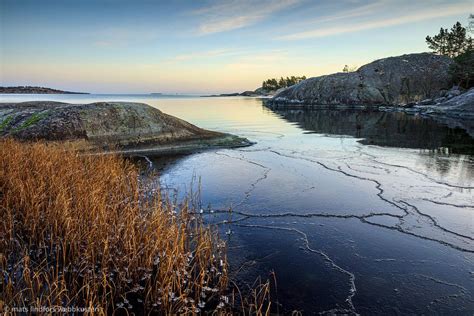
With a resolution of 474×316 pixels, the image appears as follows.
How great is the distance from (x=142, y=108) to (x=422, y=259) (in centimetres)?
1718

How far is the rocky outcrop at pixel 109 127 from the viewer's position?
16.8m

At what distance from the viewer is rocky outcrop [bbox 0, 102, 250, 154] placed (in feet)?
55.3

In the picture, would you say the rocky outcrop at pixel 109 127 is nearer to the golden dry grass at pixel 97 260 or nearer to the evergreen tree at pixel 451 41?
the golden dry grass at pixel 97 260

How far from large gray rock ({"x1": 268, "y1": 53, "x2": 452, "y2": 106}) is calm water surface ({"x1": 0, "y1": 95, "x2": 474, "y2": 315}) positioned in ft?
195

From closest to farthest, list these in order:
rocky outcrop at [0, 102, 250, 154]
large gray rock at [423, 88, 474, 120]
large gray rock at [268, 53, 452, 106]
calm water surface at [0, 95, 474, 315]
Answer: calm water surface at [0, 95, 474, 315]
rocky outcrop at [0, 102, 250, 154]
large gray rock at [423, 88, 474, 120]
large gray rock at [268, 53, 452, 106]

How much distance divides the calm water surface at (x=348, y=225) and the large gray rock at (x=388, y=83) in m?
59.5

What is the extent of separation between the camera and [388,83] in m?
71.7

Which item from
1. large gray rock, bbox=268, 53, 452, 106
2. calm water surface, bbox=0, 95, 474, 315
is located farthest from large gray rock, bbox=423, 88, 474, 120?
calm water surface, bbox=0, 95, 474, 315

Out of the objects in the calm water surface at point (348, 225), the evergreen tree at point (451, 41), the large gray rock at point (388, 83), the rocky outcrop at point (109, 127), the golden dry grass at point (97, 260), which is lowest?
the calm water surface at point (348, 225)

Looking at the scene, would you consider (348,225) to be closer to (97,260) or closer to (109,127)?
(97,260)

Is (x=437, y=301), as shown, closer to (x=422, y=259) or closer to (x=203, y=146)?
(x=422, y=259)

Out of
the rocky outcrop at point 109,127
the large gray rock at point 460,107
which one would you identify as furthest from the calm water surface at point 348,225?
the large gray rock at point 460,107

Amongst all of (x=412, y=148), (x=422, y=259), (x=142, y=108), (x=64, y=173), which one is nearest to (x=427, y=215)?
(x=422, y=259)

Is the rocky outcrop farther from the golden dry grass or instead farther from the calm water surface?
the golden dry grass
